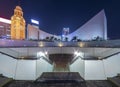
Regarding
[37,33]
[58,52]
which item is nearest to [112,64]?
[58,52]

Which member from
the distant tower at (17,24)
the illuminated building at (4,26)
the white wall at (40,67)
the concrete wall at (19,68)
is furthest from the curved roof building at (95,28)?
the illuminated building at (4,26)

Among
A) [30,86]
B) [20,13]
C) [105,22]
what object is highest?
[20,13]

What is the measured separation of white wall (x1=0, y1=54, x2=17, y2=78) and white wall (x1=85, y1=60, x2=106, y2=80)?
11.2 ft

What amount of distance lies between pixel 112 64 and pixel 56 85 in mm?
3395

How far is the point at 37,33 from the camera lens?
149 feet

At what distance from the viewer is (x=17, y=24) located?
58188 millimetres

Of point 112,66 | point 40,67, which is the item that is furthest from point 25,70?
point 112,66

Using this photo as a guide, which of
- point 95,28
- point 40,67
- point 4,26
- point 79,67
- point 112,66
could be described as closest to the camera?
point 112,66

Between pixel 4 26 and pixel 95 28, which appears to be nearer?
pixel 95 28

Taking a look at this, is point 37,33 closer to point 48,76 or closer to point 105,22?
point 105,22

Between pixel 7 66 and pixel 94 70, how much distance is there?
4.04 m

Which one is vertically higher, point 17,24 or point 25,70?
point 17,24

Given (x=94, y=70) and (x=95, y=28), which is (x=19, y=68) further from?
(x=95, y=28)

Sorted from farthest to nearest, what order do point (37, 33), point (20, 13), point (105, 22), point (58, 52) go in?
1. point (20, 13)
2. point (37, 33)
3. point (105, 22)
4. point (58, 52)
